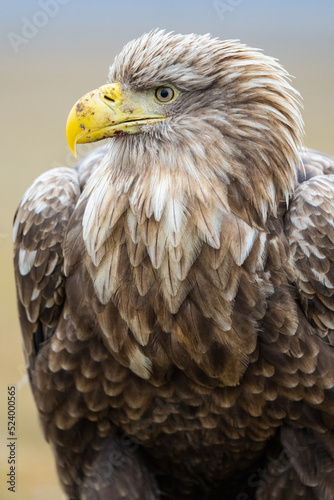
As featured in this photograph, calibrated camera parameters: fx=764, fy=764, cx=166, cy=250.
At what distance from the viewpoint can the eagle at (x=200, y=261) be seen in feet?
11.3

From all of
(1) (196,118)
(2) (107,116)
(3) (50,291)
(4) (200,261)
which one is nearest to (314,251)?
(4) (200,261)

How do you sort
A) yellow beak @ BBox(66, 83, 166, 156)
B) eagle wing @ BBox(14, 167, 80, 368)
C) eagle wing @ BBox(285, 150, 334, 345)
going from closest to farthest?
yellow beak @ BBox(66, 83, 166, 156), eagle wing @ BBox(285, 150, 334, 345), eagle wing @ BBox(14, 167, 80, 368)

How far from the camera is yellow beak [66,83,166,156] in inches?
134

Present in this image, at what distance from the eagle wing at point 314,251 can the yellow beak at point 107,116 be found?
0.79 metres

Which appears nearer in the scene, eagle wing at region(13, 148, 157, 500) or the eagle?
the eagle

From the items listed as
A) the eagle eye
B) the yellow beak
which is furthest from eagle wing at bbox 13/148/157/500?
the eagle eye

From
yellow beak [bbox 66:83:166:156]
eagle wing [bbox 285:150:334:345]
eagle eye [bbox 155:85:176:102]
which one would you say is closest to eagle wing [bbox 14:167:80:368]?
yellow beak [bbox 66:83:166:156]

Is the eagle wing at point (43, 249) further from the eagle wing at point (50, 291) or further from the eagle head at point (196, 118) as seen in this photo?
the eagle head at point (196, 118)

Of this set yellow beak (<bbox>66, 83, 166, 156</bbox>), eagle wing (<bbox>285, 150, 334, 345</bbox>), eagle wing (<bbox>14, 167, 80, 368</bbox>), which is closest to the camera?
yellow beak (<bbox>66, 83, 166, 156</bbox>)

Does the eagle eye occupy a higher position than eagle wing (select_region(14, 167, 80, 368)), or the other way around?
the eagle eye

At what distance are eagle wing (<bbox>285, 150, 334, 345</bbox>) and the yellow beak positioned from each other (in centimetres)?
79

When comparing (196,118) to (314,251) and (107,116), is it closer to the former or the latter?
(107,116)

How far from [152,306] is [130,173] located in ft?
2.04

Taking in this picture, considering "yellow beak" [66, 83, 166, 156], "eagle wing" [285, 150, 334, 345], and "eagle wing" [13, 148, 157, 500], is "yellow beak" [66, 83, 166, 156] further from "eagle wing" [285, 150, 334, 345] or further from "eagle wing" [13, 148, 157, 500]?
"eagle wing" [285, 150, 334, 345]
